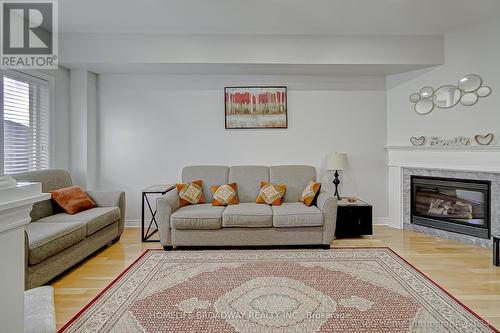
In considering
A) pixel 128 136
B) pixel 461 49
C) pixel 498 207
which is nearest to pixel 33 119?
pixel 128 136

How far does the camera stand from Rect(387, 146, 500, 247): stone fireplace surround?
346cm

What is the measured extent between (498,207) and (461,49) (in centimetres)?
204

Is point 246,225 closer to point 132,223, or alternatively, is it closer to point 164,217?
point 164,217

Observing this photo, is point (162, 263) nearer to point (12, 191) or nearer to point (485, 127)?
point (12, 191)

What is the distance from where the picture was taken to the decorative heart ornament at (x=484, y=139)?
348cm

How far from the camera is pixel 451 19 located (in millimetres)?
3453

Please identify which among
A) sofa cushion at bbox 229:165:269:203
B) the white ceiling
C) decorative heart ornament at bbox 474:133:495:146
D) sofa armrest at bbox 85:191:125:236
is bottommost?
sofa armrest at bbox 85:191:125:236

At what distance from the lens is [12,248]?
0.84 m

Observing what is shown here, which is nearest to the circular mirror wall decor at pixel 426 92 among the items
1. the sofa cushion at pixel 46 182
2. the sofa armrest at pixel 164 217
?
the sofa armrest at pixel 164 217

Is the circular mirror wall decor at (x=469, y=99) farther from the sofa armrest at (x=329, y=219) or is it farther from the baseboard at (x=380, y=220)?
the sofa armrest at (x=329, y=219)

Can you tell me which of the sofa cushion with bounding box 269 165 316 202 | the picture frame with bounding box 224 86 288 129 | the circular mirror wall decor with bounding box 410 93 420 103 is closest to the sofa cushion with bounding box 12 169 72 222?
the picture frame with bounding box 224 86 288 129

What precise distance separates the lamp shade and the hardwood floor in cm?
102

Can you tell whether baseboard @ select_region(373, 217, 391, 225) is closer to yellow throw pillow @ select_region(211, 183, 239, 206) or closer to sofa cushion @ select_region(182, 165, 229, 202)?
yellow throw pillow @ select_region(211, 183, 239, 206)

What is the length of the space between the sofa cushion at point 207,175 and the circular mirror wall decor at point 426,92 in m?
2.99
